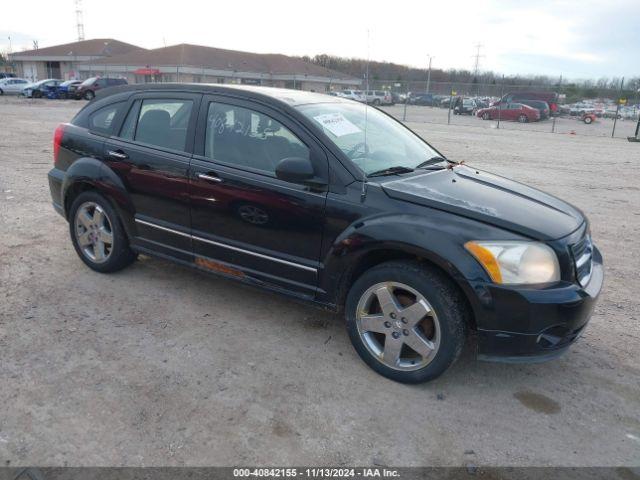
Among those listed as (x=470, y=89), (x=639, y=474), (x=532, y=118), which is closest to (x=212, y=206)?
(x=639, y=474)

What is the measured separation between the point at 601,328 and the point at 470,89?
3998 centimetres

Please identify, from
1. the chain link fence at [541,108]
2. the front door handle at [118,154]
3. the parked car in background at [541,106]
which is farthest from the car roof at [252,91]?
the parked car in background at [541,106]

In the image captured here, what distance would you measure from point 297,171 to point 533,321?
1669 millimetres

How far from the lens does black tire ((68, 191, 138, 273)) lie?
4.52 m

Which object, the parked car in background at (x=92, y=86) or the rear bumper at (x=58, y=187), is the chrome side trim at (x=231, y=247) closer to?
the rear bumper at (x=58, y=187)

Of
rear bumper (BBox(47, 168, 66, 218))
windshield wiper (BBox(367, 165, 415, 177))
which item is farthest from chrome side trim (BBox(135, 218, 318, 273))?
rear bumper (BBox(47, 168, 66, 218))

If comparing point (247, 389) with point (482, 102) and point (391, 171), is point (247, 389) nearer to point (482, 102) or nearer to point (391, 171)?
point (391, 171)

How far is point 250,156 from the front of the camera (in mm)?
3750

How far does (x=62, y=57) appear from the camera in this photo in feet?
208

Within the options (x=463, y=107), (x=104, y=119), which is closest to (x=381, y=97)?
(x=463, y=107)

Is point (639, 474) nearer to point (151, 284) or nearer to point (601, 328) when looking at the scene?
point (601, 328)

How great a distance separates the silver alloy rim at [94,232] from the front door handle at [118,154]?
0.50 meters

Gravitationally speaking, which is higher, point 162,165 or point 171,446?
point 162,165

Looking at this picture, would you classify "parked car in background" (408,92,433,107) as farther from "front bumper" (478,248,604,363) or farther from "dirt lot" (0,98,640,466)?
"front bumper" (478,248,604,363)
